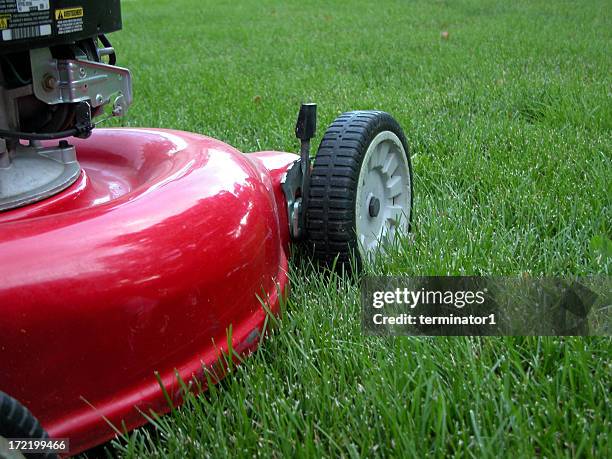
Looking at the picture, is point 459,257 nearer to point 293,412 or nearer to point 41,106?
point 293,412

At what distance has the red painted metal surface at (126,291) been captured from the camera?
103 cm

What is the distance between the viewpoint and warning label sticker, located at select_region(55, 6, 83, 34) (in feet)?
4.26

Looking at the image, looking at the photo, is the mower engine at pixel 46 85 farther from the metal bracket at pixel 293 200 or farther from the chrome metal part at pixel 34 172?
the metal bracket at pixel 293 200

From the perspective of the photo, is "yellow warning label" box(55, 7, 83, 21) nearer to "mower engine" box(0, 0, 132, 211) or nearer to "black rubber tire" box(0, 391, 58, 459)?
"mower engine" box(0, 0, 132, 211)

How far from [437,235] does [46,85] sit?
35.9 inches

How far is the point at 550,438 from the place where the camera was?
3.31 ft

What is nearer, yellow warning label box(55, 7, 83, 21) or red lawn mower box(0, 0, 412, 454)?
red lawn mower box(0, 0, 412, 454)

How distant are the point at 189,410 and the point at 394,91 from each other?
2.62 m

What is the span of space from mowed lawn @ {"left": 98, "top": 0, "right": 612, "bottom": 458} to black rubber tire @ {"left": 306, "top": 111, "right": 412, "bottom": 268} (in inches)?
2.8

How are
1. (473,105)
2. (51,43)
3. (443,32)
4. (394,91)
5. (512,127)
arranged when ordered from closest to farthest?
(51,43) < (512,127) < (473,105) < (394,91) < (443,32)

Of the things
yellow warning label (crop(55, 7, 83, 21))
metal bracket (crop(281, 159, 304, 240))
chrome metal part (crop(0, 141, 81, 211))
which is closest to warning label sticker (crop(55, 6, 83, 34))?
yellow warning label (crop(55, 7, 83, 21))

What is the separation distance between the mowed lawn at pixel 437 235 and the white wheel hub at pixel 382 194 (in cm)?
8

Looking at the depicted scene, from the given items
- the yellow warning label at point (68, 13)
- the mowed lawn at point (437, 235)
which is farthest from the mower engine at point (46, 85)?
the mowed lawn at point (437, 235)

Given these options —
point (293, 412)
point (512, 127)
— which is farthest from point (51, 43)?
point (512, 127)
